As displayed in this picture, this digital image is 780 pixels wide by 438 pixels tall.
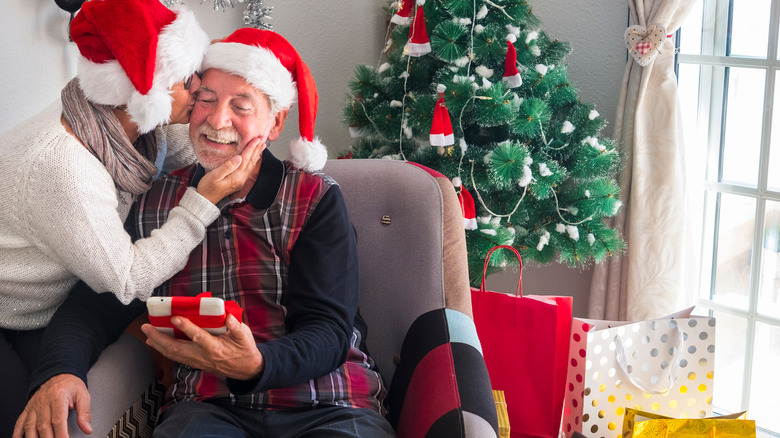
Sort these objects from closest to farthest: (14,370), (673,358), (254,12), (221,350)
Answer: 1. (221,350)
2. (14,370)
3. (673,358)
4. (254,12)

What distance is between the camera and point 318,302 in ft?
4.37

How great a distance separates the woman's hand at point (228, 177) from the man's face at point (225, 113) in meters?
0.03

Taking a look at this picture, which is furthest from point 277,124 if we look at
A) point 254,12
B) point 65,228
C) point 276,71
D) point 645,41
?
point 645,41

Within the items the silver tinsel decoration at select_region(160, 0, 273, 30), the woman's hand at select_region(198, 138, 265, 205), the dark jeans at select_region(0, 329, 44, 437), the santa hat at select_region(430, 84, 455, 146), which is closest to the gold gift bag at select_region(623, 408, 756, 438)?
the santa hat at select_region(430, 84, 455, 146)

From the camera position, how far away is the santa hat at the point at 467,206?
6.54 feet

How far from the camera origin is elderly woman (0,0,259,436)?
1263 mm

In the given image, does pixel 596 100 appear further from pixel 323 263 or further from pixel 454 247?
pixel 323 263

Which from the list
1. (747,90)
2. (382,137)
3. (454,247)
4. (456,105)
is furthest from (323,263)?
(747,90)

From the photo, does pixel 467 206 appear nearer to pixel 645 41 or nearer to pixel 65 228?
pixel 645 41

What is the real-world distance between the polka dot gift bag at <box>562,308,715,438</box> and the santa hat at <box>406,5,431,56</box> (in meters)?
0.92

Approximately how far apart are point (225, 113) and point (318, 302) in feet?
1.42

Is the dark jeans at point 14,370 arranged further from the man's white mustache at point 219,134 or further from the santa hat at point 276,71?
the santa hat at point 276,71

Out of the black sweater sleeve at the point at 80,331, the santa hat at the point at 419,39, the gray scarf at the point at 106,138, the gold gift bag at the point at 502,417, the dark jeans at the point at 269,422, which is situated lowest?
the gold gift bag at the point at 502,417

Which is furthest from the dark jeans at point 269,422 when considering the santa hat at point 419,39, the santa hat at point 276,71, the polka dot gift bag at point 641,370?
the santa hat at point 419,39
